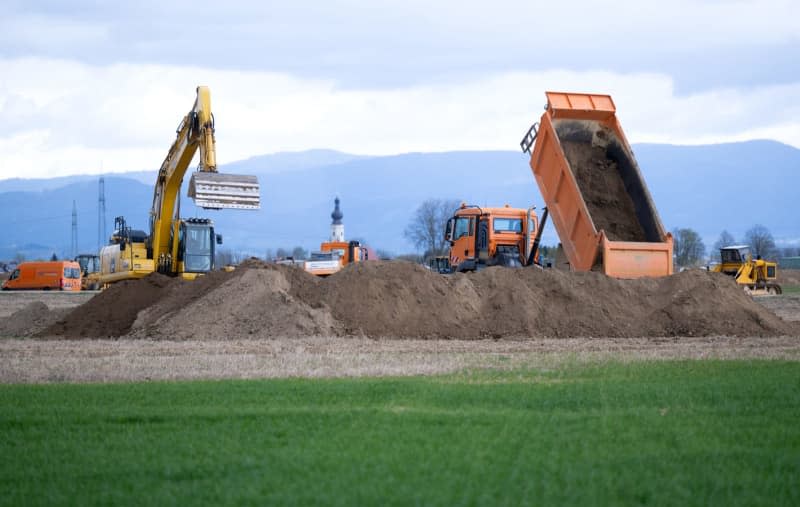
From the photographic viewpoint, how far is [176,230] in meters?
30.5

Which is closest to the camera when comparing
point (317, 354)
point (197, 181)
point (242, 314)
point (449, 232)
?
point (317, 354)

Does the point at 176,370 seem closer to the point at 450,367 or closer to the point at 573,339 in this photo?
the point at 450,367

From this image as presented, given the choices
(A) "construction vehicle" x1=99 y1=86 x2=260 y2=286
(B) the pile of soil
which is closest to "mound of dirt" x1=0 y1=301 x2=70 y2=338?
(B) the pile of soil

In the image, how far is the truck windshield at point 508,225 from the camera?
2848 centimetres

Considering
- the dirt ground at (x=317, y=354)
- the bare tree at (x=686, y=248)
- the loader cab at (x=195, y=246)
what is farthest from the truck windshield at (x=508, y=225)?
the bare tree at (x=686, y=248)

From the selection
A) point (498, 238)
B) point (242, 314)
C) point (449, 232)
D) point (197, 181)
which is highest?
point (197, 181)

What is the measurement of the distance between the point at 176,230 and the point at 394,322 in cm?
1172

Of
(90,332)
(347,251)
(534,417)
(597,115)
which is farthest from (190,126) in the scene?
(347,251)

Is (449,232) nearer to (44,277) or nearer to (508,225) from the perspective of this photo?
(508,225)

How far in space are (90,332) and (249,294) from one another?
158 inches

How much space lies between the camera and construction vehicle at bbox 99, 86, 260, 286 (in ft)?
88.1

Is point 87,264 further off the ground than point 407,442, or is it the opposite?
point 407,442

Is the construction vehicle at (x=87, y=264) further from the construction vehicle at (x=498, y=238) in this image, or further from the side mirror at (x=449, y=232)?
the construction vehicle at (x=498, y=238)

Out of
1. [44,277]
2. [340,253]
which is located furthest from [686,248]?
[44,277]
